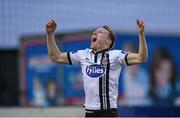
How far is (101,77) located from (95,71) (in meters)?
0.08

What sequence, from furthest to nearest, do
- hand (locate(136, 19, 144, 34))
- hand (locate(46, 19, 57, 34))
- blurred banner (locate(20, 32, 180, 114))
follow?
blurred banner (locate(20, 32, 180, 114)) → hand (locate(46, 19, 57, 34)) → hand (locate(136, 19, 144, 34))

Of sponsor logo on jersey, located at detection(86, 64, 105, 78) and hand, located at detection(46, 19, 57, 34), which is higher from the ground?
hand, located at detection(46, 19, 57, 34)

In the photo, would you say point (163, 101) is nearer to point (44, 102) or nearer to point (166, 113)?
point (44, 102)

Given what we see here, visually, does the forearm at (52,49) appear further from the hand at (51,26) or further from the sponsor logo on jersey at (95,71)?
the sponsor logo on jersey at (95,71)

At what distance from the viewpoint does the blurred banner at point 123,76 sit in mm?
17375

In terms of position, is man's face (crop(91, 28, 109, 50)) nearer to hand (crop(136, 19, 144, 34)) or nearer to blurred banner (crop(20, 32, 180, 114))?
hand (crop(136, 19, 144, 34))

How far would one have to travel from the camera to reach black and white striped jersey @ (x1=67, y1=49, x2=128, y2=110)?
19.2 feet

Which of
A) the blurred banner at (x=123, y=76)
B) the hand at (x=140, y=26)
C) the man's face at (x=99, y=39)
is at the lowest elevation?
the blurred banner at (x=123, y=76)

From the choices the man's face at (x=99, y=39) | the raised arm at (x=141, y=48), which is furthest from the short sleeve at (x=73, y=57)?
the raised arm at (x=141, y=48)

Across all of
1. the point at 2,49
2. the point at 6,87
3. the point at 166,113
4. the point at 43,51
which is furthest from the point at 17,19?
the point at 166,113

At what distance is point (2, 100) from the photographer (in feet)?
79.2

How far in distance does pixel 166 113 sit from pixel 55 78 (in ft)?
23.8

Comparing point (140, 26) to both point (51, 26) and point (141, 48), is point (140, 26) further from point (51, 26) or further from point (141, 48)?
point (51, 26)

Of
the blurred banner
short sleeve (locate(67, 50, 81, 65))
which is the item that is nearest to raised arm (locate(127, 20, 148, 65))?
short sleeve (locate(67, 50, 81, 65))
